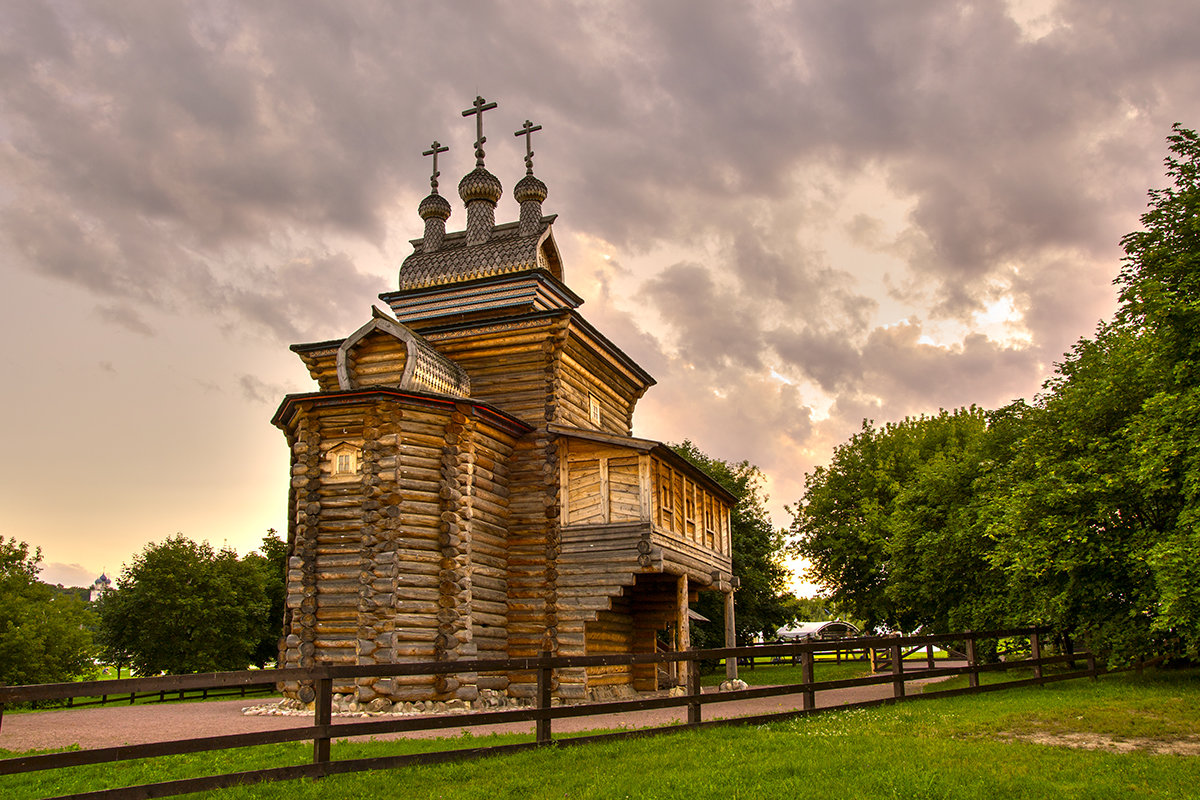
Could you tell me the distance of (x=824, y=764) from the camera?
9.50 m

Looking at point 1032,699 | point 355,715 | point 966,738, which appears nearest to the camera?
point 966,738

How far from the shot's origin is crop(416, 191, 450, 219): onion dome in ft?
104

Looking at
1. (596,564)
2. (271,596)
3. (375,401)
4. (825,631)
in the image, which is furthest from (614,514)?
(825,631)

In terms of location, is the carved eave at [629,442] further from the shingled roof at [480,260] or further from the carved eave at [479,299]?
the shingled roof at [480,260]

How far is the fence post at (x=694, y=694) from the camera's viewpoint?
41.9ft

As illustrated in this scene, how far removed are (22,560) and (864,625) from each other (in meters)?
42.0

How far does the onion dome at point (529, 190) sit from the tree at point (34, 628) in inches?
1128

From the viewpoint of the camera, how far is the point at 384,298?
2927cm

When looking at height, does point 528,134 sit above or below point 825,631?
above

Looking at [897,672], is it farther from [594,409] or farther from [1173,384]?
[594,409]

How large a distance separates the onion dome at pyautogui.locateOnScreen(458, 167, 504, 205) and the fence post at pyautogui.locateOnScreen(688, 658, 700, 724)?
2156 cm

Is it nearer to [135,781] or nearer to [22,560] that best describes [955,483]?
[135,781]

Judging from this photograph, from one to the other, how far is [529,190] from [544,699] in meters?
22.8

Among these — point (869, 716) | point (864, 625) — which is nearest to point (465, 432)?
point (869, 716)
